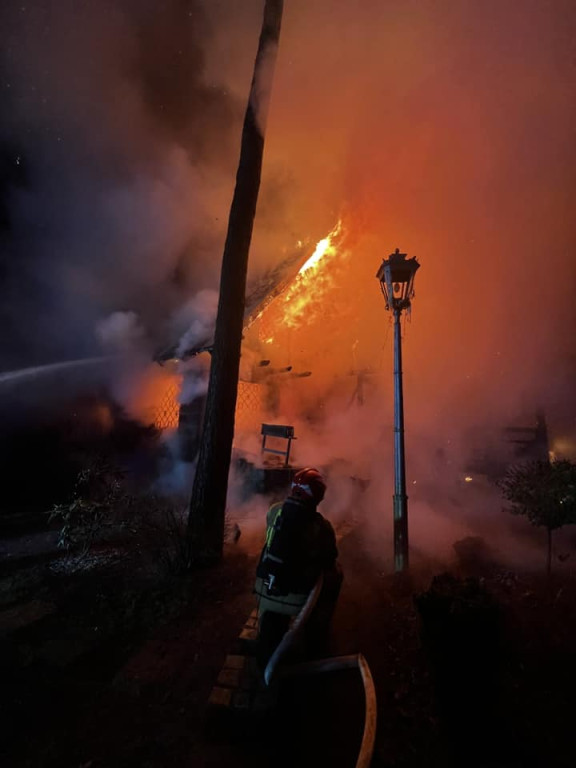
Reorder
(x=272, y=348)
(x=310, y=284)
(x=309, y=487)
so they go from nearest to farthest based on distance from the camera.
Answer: (x=309, y=487) < (x=272, y=348) < (x=310, y=284)

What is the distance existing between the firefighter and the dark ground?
61 centimetres

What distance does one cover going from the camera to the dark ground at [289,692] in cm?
245

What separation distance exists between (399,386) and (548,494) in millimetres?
2887

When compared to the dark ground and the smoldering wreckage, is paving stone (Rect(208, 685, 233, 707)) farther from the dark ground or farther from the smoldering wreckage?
the dark ground

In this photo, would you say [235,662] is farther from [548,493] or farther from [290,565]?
[548,493]

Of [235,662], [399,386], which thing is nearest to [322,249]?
[399,386]

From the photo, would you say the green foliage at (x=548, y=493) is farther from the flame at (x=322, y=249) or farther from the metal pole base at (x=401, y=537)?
the flame at (x=322, y=249)

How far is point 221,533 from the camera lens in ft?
18.1

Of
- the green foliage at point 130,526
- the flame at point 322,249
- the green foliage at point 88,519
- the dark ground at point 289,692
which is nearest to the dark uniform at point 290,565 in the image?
the dark ground at point 289,692

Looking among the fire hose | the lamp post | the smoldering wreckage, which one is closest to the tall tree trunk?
the smoldering wreckage

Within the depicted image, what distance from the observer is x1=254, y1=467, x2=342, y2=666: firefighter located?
2826 millimetres

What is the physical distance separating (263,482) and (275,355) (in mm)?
6009

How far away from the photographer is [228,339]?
5879mm

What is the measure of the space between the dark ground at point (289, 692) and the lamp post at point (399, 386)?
81 cm
